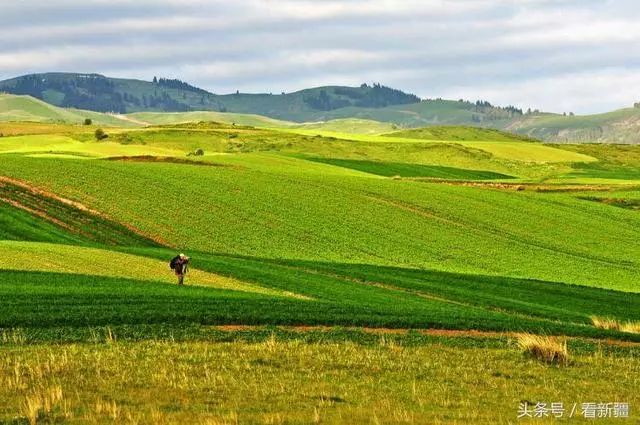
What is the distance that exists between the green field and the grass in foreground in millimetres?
112

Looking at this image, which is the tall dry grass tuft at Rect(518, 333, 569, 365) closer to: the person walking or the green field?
the green field

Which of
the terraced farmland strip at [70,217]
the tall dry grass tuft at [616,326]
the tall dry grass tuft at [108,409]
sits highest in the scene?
the tall dry grass tuft at [108,409]

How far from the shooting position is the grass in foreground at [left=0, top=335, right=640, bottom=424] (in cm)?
2194

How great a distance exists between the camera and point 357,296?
49812 mm

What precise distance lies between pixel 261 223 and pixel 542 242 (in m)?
22.8

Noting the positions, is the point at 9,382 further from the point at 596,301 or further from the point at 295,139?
the point at 295,139

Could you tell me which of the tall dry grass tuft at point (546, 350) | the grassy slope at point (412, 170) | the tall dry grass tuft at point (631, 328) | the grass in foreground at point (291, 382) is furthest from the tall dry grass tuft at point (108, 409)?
the grassy slope at point (412, 170)

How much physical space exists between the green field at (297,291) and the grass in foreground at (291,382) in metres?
0.11

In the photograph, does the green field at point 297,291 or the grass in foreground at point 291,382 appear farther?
the green field at point 297,291

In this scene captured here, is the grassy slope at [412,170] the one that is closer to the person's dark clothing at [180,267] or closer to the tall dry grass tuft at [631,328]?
the person's dark clothing at [180,267]

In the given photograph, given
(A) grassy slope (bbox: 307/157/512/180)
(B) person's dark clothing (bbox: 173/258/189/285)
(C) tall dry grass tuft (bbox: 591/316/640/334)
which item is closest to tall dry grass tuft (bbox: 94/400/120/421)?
(B) person's dark clothing (bbox: 173/258/189/285)

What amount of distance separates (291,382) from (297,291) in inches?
949

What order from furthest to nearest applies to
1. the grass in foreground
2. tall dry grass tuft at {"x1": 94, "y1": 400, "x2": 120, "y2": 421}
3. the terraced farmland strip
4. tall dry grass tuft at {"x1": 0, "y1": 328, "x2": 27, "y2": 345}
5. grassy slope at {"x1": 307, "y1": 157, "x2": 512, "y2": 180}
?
grassy slope at {"x1": 307, "y1": 157, "x2": 512, "y2": 180}, the terraced farmland strip, tall dry grass tuft at {"x1": 0, "y1": 328, "x2": 27, "y2": 345}, the grass in foreground, tall dry grass tuft at {"x1": 94, "y1": 400, "x2": 120, "y2": 421}

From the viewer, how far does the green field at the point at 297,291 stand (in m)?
24.9
